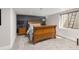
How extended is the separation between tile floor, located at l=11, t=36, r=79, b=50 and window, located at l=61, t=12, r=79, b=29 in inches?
9.8

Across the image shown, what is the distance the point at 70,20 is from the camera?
1.69m

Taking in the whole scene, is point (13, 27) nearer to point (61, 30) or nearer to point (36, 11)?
point (36, 11)

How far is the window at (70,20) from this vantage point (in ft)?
5.37

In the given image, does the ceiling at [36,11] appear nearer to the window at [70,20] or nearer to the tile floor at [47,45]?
the window at [70,20]

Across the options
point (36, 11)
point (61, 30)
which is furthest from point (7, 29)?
point (61, 30)

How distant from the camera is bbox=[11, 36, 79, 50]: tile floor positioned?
1.63m

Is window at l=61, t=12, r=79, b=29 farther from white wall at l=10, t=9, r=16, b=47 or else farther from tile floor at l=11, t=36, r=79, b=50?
white wall at l=10, t=9, r=16, b=47

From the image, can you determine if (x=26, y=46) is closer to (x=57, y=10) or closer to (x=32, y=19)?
(x=32, y=19)

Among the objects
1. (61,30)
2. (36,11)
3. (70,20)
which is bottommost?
(61,30)

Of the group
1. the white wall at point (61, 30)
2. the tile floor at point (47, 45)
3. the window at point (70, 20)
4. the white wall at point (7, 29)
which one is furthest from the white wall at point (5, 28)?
the window at point (70, 20)

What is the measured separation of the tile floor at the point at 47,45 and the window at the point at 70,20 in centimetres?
25

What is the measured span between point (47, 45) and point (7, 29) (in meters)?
0.69

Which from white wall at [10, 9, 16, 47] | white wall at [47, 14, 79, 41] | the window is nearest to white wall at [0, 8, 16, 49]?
white wall at [10, 9, 16, 47]
